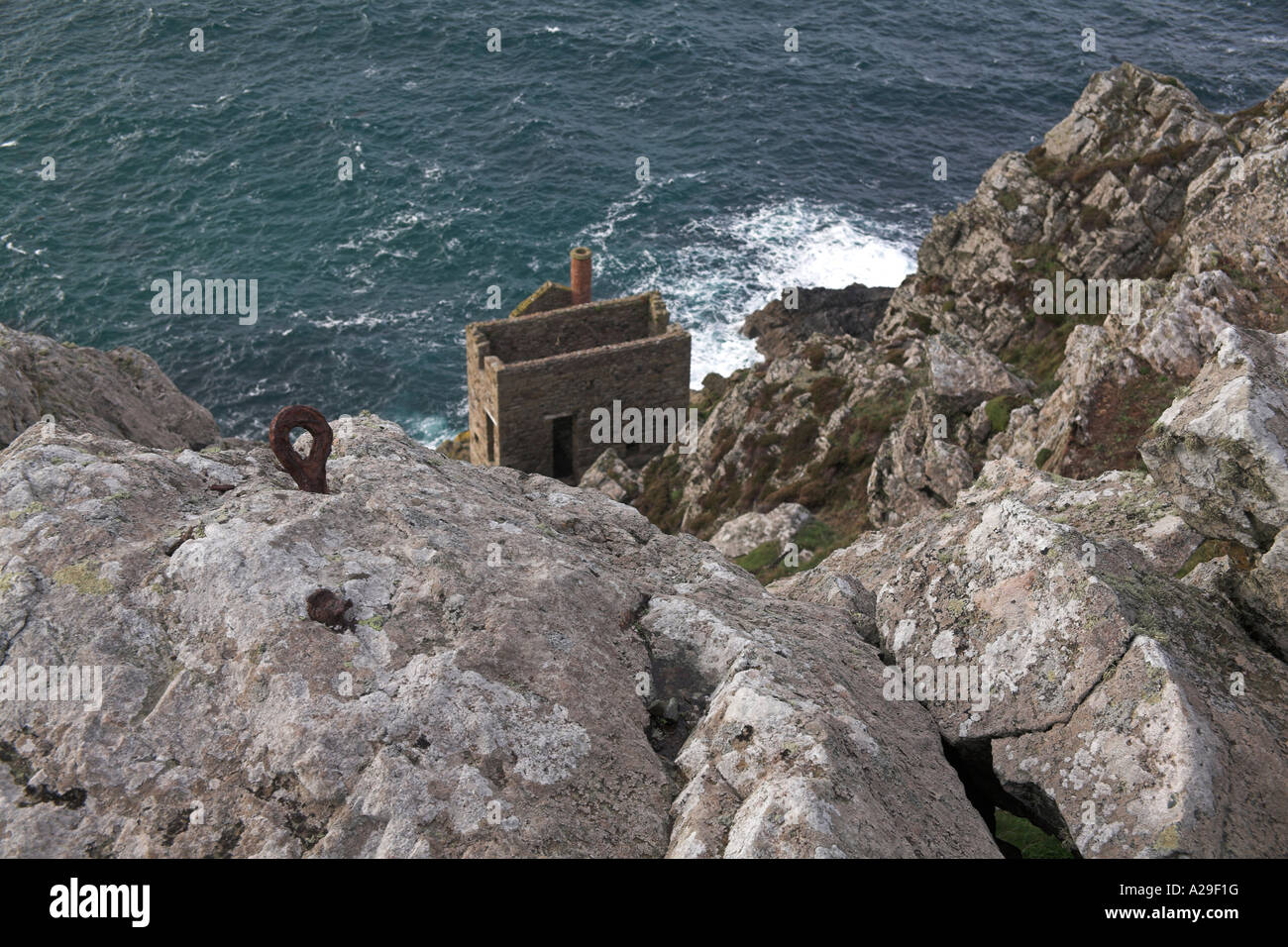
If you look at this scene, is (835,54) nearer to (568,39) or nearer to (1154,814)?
(568,39)

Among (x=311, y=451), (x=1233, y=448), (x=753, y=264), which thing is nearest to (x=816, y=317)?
(x=753, y=264)

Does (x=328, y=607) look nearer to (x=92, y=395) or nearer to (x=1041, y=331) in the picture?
(x=92, y=395)

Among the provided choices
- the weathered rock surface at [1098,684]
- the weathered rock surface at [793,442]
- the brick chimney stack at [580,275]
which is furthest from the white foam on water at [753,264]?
the weathered rock surface at [1098,684]

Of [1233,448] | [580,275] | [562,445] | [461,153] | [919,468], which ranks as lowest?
[562,445]

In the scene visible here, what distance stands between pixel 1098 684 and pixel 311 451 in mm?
7470

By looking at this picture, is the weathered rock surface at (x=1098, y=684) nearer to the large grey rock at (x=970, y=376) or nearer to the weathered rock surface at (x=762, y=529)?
the large grey rock at (x=970, y=376)

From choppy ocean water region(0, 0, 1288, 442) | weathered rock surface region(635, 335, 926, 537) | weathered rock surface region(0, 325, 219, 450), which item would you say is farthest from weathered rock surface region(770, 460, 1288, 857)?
choppy ocean water region(0, 0, 1288, 442)

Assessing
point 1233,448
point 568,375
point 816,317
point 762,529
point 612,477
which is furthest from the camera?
point 816,317

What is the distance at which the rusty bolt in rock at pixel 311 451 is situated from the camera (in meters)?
9.93

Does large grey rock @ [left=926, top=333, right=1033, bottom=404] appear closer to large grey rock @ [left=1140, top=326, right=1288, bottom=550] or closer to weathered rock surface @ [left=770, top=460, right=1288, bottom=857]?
weathered rock surface @ [left=770, top=460, right=1288, bottom=857]

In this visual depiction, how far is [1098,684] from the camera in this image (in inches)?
352

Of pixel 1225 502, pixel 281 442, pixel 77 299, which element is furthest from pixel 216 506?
pixel 77 299

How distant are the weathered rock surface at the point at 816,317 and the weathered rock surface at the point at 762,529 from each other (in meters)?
36.2

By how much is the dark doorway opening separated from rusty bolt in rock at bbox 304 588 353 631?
121ft
